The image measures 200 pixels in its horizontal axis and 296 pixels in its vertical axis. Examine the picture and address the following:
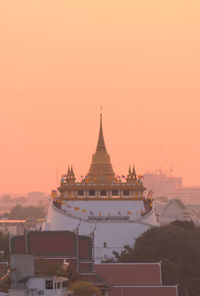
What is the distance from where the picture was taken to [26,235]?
15625 centimetres

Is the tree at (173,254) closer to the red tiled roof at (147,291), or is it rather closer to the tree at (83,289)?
the red tiled roof at (147,291)

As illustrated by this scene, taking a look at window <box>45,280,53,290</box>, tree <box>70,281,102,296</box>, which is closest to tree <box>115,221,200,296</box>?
tree <box>70,281,102,296</box>

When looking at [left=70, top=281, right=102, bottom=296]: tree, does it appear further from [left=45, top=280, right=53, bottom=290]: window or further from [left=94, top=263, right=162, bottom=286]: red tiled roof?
[left=94, top=263, right=162, bottom=286]: red tiled roof

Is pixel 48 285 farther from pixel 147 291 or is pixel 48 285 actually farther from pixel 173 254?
pixel 173 254

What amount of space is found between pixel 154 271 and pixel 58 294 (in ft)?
118

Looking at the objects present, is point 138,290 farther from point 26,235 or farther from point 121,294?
point 26,235

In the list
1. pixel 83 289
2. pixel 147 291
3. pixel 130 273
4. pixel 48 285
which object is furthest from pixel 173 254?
pixel 48 285

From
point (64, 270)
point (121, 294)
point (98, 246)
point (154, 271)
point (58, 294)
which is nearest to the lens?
point (58, 294)

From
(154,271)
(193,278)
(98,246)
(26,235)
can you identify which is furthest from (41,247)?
(98,246)

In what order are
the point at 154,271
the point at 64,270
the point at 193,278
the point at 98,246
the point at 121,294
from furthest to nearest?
the point at 98,246, the point at 193,278, the point at 154,271, the point at 121,294, the point at 64,270

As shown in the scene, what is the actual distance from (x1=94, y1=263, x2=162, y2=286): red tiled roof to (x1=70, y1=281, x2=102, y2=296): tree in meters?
22.5

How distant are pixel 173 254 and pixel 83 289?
1889 inches

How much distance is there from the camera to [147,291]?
501 ft

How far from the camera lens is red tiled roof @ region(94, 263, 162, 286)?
521ft
